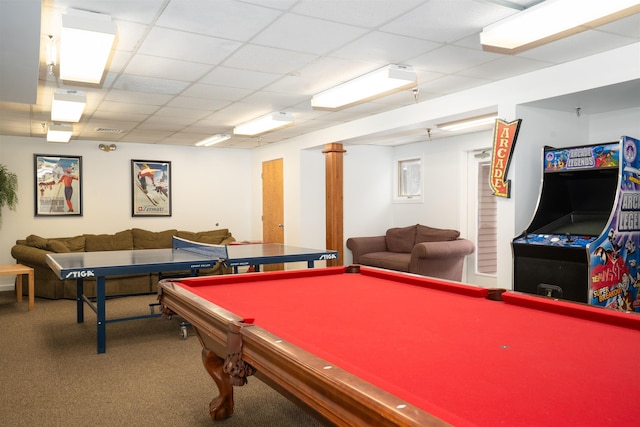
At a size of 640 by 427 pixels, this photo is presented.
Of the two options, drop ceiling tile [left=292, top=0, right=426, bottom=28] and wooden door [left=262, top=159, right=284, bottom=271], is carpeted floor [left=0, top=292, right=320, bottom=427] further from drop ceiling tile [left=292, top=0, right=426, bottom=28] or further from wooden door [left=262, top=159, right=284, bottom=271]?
wooden door [left=262, top=159, right=284, bottom=271]

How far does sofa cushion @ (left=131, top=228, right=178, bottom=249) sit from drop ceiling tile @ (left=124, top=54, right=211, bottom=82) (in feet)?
14.8

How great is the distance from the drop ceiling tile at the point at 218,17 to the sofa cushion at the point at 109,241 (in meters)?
5.68

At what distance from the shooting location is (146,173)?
29.9 feet

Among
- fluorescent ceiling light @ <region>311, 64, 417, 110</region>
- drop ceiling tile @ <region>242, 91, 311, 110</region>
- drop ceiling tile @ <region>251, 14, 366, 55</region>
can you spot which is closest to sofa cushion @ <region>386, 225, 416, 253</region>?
drop ceiling tile @ <region>242, 91, 311, 110</region>

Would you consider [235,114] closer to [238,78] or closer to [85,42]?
[238,78]

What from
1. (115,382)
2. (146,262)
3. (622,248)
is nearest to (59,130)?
(146,262)

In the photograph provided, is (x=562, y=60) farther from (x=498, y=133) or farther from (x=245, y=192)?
(x=245, y=192)

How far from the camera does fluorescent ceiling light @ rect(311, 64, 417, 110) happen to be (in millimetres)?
4258

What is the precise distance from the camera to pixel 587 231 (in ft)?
13.9

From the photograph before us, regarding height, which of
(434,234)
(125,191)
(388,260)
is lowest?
(388,260)

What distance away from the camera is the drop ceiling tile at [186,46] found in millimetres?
3521

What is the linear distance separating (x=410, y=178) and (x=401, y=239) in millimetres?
1227

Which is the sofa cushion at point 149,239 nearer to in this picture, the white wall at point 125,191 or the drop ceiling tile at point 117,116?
the white wall at point 125,191

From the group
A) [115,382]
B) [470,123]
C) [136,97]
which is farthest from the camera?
[470,123]
